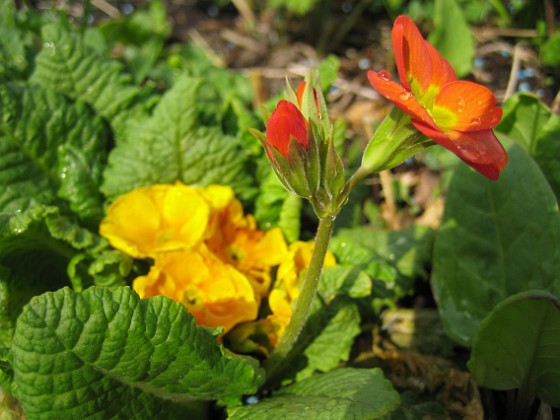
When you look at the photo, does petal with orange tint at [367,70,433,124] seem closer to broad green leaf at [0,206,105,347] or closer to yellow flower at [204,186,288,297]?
yellow flower at [204,186,288,297]

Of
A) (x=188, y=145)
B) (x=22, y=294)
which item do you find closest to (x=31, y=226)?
(x=22, y=294)

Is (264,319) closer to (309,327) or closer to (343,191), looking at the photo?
Result: (309,327)

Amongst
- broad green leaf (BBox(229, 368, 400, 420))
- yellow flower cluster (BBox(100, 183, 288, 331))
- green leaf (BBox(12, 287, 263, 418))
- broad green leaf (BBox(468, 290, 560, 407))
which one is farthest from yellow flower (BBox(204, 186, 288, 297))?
broad green leaf (BBox(468, 290, 560, 407))

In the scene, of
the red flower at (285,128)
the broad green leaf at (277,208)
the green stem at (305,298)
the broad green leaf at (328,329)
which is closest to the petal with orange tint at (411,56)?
the red flower at (285,128)

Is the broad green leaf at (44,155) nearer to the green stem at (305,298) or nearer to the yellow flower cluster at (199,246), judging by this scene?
the yellow flower cluster at (199,246)

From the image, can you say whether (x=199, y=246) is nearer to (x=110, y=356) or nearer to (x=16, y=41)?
(x=110, y=356)

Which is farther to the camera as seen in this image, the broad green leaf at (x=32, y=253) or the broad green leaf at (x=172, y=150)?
the broad green leaf at (x=172, y=150)
